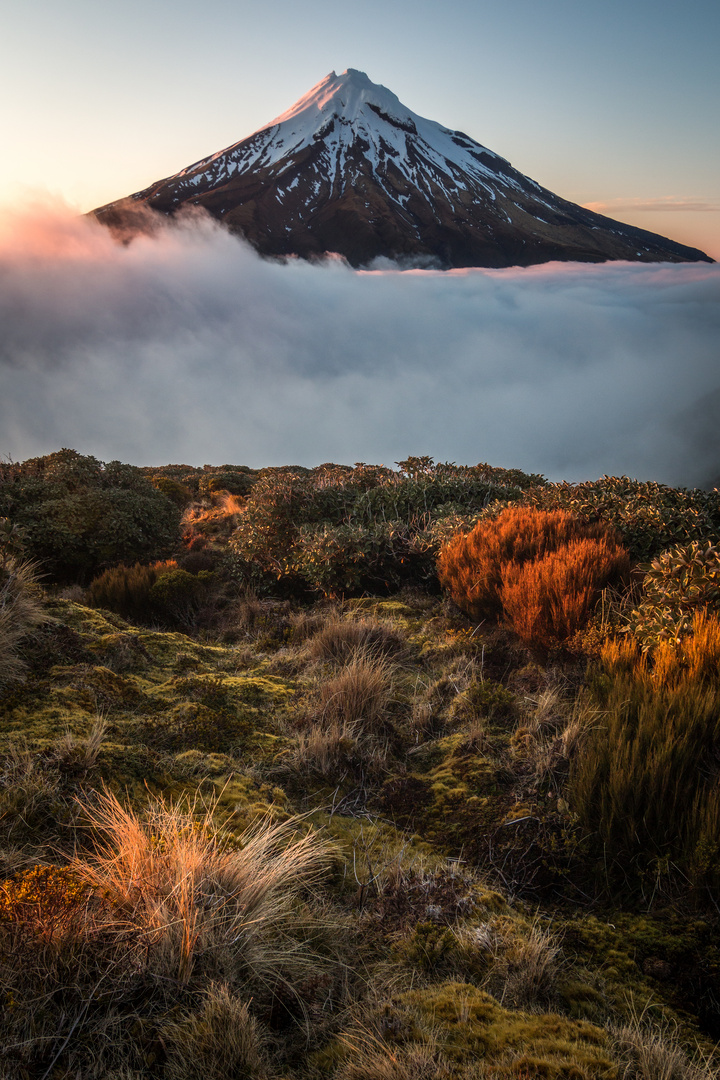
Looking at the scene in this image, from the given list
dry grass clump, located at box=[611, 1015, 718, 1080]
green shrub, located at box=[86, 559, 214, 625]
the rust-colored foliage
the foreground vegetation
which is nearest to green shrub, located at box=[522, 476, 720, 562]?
the foreground vegetation

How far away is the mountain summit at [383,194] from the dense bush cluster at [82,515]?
17047cm

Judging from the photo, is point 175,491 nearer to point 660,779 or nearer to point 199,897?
point 199,897

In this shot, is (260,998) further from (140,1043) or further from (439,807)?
(439,807)

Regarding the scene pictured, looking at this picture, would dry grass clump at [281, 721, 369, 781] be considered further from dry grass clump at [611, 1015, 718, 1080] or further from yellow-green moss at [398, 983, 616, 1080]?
dry grass clump at [611, 1015, 718, 1080]

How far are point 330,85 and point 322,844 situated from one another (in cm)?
25037

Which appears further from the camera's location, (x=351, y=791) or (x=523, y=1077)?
(x=351, y=791)

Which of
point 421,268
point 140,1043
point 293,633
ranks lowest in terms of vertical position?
point 293,633

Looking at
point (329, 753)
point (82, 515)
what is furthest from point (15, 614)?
point (82, 515)

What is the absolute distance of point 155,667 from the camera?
410 cm

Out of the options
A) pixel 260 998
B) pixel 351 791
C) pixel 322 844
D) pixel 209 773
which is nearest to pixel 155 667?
pixel 209 773

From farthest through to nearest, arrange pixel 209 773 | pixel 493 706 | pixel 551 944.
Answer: pixel 493 706
pixel 209 773
pixel 551 944

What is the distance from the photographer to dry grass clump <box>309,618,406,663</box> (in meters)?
4.78

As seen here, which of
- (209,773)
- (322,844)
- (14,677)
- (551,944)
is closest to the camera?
(551,944)

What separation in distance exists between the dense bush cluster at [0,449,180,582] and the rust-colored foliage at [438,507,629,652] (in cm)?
639
